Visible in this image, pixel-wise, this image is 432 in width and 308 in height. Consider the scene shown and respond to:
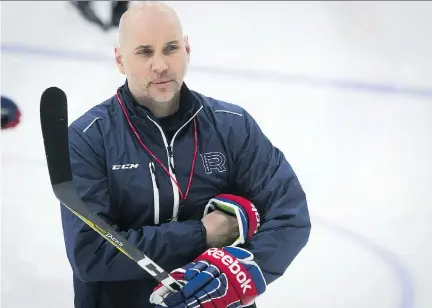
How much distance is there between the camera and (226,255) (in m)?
1.36

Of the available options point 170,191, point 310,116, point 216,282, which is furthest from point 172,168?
point 310,116

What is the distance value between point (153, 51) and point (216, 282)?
0.48m

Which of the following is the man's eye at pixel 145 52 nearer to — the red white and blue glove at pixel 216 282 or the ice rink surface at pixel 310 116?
the red white and blue glove at pixel 216 282

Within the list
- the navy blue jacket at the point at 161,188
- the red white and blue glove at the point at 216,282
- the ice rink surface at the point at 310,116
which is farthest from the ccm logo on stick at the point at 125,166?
the ice rink surface at the point at 310,116

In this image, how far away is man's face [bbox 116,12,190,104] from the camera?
1.43 metres

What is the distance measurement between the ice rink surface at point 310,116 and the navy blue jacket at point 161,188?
44 centimetres

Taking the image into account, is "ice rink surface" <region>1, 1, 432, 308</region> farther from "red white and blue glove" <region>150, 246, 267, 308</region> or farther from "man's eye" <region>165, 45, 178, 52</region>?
"man's eye" <region>165, 45, 178, 52</region>

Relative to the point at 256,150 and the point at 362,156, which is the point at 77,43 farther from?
the point at 256,150

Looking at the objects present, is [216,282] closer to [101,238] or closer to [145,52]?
[101,238]

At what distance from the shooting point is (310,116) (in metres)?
2.84

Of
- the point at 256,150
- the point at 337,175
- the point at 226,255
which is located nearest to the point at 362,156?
the point at 337,175

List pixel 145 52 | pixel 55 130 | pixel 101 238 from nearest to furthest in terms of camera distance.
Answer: pixel 55 130 < pixel 101 238 < pixel 145 52

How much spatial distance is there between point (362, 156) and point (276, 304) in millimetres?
933

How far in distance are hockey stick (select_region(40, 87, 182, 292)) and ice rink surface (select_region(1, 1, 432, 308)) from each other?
0.58 metres
